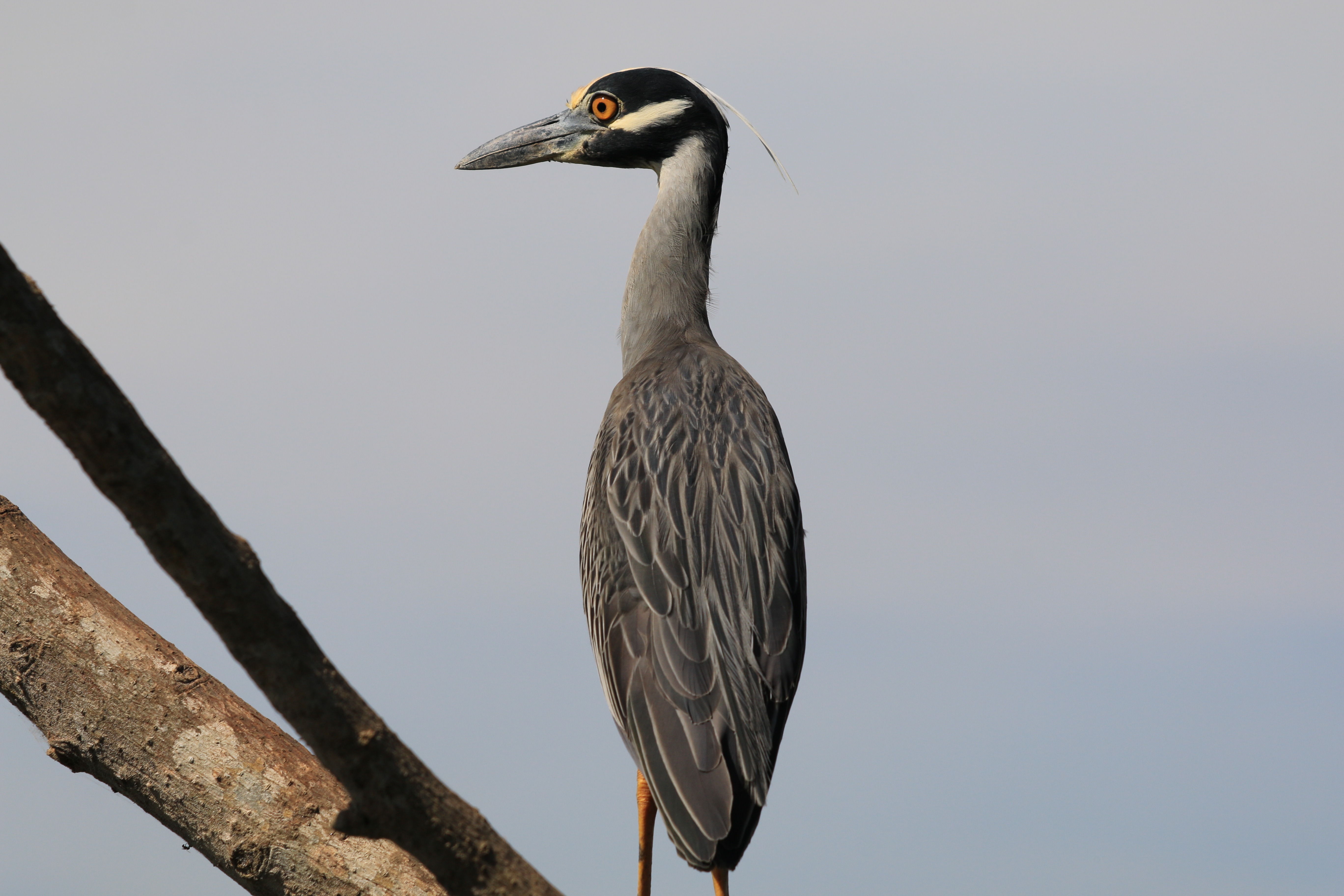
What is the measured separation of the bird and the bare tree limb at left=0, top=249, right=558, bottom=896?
0.95m

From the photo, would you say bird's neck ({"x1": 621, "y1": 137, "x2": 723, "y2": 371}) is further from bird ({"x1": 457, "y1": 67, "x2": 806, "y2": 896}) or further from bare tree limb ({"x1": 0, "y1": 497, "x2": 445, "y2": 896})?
bare tree limb ({"x1": 0, "y1": 497, "x2": 445, "y2": 896})

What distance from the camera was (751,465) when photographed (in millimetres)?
4734

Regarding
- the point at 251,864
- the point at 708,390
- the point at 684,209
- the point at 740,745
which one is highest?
the point at 684,209

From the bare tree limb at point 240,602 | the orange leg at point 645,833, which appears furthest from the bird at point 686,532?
the bare tree limb at point 240,602

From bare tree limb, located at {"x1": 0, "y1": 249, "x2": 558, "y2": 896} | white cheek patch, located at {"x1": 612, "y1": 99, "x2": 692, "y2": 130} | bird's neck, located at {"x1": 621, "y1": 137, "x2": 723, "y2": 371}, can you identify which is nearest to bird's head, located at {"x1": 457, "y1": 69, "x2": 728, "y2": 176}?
white cheek patch, located at {"x1": 612, "y1": 99, "x2": 692, "y2": 130}

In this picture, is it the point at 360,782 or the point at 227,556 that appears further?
the point at 360,782

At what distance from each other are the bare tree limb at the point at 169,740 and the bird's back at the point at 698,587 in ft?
3.21

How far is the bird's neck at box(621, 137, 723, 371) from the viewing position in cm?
575

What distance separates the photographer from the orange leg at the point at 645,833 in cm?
443

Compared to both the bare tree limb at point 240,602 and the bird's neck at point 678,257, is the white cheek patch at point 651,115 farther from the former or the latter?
the bare tree limb at point 240,602

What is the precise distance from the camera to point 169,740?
3990mm

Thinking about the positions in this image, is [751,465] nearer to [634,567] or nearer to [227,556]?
[634,567]

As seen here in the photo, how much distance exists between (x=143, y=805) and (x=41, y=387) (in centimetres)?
240

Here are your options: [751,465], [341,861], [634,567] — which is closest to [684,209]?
[751,465]
